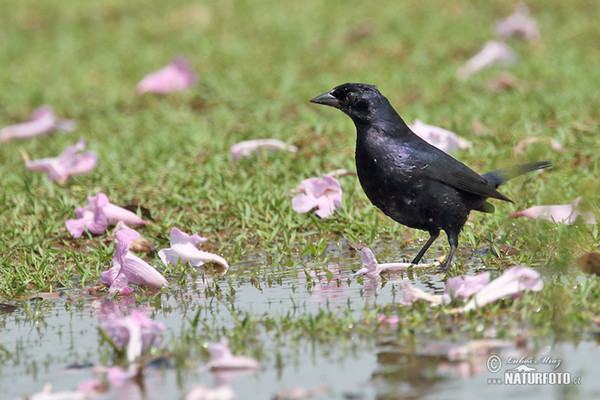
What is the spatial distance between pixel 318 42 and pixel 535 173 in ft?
17.3

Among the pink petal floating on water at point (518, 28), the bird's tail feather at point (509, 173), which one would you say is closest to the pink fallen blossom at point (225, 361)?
the bird's tail feather at point (509, 173)

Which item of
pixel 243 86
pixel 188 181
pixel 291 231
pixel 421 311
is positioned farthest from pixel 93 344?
pixel 243 86

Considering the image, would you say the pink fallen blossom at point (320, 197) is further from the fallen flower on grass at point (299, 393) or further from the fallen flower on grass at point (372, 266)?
the fallen flower on grass at point (299, 393)

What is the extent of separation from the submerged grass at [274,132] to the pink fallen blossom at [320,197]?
0.41ft

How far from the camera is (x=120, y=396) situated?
294cm

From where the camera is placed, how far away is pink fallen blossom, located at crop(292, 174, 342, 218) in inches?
209

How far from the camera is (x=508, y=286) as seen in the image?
358 centimetres

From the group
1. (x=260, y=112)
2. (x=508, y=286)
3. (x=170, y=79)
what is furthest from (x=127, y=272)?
(x=170, y=79)

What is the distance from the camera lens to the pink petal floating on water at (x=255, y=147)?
648 cm

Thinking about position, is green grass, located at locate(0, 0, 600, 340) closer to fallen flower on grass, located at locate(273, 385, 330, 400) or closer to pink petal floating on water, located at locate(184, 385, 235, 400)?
fallen flower on grass, located at locate(273, 385, 330, 400)

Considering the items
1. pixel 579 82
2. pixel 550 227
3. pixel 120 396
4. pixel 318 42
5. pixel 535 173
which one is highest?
pixel 318 42

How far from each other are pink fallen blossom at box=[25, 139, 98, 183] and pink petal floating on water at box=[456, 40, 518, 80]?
3874 mm

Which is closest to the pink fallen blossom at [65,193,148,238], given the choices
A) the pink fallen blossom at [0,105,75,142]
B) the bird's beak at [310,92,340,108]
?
the bird's beak at [310,92,340,108]

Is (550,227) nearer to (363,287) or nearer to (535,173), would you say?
(363,287)
